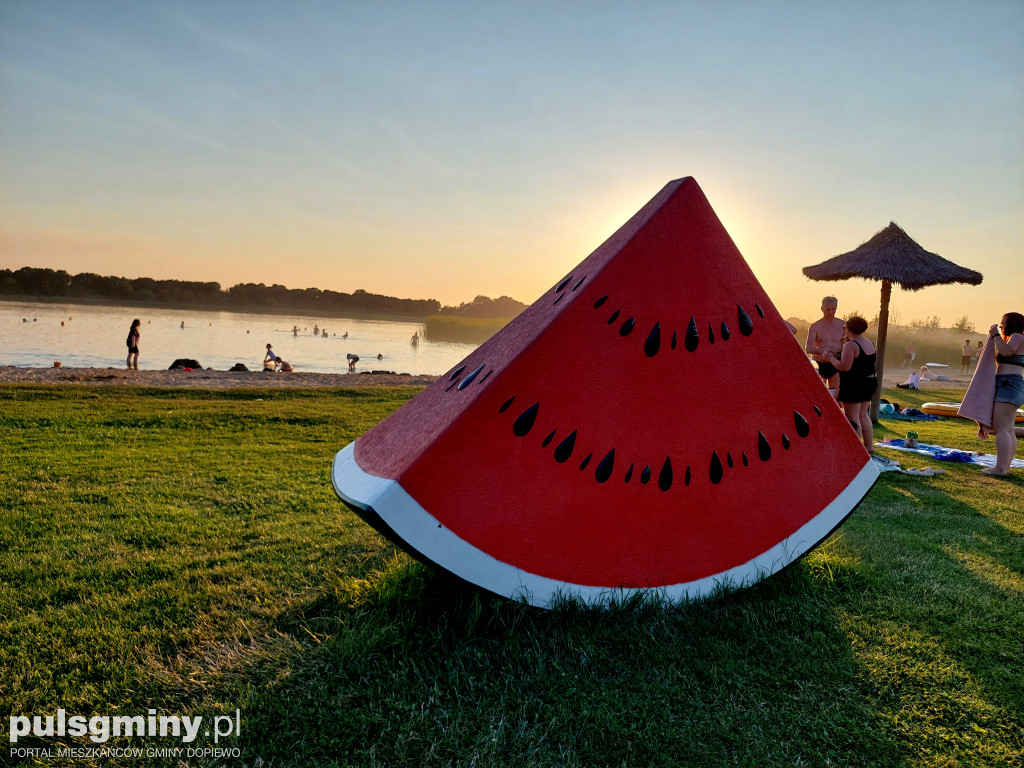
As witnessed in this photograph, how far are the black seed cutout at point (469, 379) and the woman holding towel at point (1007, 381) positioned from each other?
7828mm

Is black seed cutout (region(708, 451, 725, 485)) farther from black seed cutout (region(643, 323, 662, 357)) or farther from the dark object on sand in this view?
the dark object on sand

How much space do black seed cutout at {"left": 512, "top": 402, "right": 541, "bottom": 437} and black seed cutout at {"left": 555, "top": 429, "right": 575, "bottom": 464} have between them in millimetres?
197

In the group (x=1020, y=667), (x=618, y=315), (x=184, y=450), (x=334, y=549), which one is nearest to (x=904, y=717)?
(x=1020, y=667)

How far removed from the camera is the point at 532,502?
3188 mm

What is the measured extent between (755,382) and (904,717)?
1846 millimetres

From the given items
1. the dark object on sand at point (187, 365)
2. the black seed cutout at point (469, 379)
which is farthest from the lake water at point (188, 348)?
the black seed cutout at point (469, 379)

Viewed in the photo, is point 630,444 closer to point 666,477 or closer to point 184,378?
point 666,477

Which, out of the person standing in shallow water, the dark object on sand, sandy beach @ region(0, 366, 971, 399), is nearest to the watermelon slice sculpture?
sandy beach @ region(0, 366, 971, 399)

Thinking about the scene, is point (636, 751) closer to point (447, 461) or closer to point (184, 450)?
point (447, 461)

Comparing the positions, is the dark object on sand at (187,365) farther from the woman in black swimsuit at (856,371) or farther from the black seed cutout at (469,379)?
the black seed cutout at (469,379)

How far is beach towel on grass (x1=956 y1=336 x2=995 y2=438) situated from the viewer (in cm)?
810

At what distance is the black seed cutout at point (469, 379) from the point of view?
3521 millimetres

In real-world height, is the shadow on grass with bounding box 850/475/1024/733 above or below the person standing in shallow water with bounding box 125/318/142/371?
below

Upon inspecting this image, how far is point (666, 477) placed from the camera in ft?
11.4
